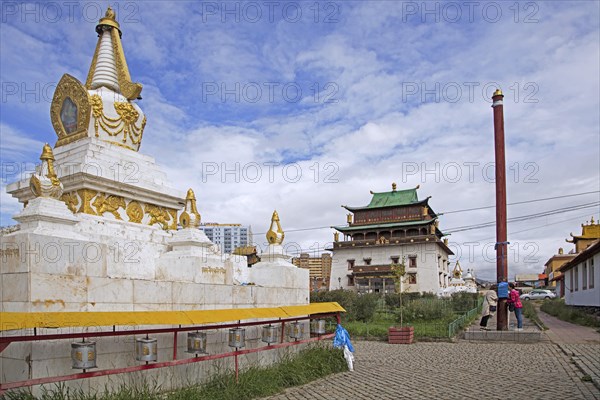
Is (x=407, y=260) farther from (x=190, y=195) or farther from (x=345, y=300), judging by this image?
(x=190, y=195)

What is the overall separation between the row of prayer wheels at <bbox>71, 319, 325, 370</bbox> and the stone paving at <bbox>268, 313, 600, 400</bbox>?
1.14m

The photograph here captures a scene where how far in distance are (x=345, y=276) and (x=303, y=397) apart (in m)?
54.9

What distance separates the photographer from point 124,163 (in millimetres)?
12641

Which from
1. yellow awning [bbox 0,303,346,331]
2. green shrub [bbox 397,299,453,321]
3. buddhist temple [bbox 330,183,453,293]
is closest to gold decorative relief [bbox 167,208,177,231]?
yellow awning [bbox 0,303,346,331]

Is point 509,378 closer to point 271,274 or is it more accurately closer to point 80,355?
point 271,274

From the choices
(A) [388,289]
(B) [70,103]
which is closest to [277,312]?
(B) [70,103]

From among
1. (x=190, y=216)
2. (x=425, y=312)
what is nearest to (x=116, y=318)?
(x=190, y=216)

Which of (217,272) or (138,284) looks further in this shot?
(217,272)

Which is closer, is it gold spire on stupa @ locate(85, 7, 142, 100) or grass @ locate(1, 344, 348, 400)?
grass @ locate(1, 344, 348, 400)

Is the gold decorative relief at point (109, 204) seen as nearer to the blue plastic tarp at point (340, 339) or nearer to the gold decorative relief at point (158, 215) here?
the gold decorative relief at point (158, 215)

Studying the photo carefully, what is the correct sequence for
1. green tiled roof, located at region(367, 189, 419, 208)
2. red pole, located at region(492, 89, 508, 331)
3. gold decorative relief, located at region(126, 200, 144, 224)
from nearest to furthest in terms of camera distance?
gold decorative relief, located at region(126, 200, 144, 224) → red pole, located at region(492, 89, 508, 331) → green tiled roof, located at region(367, 189, 419, 208)

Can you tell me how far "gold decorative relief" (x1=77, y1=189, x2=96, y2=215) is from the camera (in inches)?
452

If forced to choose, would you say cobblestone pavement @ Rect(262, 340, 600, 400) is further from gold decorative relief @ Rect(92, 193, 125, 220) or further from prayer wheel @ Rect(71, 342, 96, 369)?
gold decorative relief @ Rect(92, 193, 125, 220)

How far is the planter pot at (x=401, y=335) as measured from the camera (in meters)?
18.1
